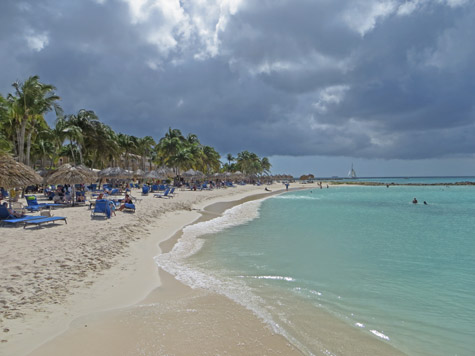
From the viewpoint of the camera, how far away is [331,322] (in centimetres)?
439

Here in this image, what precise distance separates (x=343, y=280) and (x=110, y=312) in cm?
500

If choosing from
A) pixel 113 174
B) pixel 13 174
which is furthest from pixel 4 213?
pixel 113 174

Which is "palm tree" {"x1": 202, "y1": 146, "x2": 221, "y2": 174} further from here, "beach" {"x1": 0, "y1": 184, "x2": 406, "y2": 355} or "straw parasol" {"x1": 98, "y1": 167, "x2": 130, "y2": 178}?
"beach" {"x1": 0, "y1": 184, "x2": 406, "y2": 355}

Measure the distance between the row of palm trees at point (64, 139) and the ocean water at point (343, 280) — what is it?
34.7ft

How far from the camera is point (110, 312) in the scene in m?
4.35

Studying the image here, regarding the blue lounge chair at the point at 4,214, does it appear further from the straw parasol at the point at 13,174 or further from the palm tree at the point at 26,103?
the palm tree at the point at 26,103

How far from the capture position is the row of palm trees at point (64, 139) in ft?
61.2

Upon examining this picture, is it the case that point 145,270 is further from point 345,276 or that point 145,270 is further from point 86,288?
point 345,276

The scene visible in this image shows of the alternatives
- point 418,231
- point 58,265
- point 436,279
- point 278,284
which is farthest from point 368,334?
point 418,231

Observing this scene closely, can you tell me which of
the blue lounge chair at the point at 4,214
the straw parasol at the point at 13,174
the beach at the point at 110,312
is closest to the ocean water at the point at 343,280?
the beach at the point at 110,312

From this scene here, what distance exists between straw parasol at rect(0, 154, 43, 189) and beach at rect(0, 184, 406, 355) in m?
3.52

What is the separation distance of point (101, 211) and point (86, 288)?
6291mm

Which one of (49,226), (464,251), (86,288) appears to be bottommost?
(464,251)

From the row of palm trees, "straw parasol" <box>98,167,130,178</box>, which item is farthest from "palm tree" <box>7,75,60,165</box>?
"straw parasol" <box>98,167,130,178</box>
